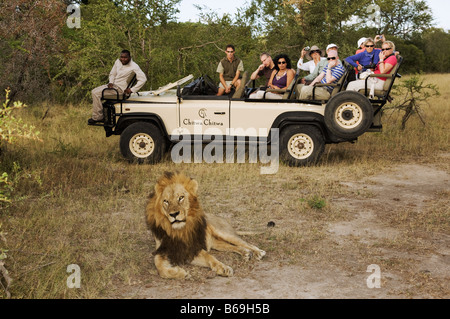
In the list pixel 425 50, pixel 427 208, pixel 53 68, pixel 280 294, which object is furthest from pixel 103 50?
pixel 425 50

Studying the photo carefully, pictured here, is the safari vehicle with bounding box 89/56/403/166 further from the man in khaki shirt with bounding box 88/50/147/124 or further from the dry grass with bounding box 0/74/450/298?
the dry grass with bounding box 0/74/450/298

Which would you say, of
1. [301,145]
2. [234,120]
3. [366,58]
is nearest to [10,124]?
[234,120]

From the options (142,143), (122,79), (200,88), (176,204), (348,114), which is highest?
(122,79)

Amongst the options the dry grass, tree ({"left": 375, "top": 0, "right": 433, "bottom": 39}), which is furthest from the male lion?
tree ({"left": 375, "top": 0, "right": 433, "bottom": 39})

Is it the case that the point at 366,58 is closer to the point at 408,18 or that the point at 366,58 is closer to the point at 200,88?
the point at 200,88

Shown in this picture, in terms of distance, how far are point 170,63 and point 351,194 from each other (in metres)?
6.95

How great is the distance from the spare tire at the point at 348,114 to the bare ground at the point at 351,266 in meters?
1.92

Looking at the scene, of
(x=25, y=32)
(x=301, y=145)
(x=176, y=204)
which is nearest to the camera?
(x=176, y=204)

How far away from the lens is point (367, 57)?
29.9 feet

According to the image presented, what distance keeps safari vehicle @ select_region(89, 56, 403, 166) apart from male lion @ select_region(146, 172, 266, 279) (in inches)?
162

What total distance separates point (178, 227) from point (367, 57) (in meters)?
6.04

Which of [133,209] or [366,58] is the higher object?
[366,58]

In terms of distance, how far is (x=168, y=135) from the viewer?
8688 millimetres

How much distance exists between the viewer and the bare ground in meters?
4.08
